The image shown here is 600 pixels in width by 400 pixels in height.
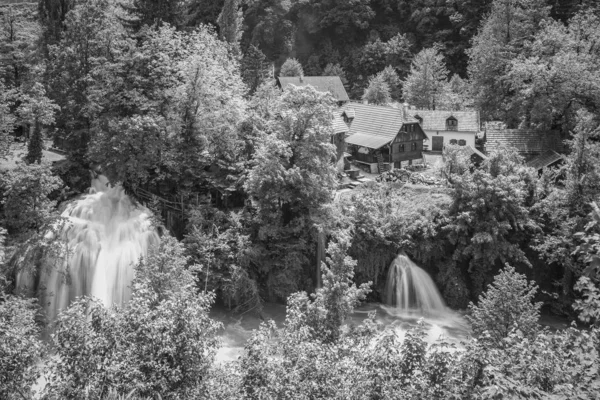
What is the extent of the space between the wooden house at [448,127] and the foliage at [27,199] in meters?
35.2

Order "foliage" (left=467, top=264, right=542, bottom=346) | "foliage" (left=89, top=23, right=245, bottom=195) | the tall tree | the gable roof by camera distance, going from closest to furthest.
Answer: "foliage" (left=467, top=264, right=542, bottom=346), "foliage" (left=89, top=23, right=245, bottom=195), the gable roof, the tall tree

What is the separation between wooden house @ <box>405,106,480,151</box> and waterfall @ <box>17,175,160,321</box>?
1201 inches

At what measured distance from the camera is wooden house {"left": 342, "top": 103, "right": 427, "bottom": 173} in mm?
46375

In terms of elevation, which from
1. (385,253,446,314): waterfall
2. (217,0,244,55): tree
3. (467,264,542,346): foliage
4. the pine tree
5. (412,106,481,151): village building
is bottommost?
(385,253,446,314): waterfall

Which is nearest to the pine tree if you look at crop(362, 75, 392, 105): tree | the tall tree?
the tall tree

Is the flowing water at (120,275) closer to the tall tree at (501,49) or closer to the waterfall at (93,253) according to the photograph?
the waterfall at (93,253)

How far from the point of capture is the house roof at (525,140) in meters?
43.3

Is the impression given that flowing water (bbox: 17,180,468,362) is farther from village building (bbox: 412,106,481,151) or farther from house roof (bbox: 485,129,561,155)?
village building (bbox: 412,106,481,151)

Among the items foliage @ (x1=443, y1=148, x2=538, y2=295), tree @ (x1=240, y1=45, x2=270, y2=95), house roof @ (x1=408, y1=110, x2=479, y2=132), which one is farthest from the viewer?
tree @ (x1=240, y1=45, x2=270, y2=95)

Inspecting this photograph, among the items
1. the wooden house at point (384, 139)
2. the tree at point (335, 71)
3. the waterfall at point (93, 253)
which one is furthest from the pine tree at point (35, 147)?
the tree at point (335, 71)

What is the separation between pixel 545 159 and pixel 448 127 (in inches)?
441

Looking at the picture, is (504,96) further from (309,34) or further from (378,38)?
(309,34)

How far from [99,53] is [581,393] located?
3378cm

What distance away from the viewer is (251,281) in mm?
30969
